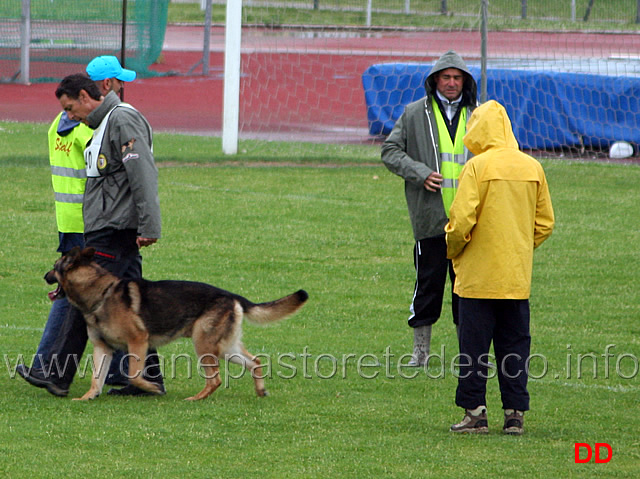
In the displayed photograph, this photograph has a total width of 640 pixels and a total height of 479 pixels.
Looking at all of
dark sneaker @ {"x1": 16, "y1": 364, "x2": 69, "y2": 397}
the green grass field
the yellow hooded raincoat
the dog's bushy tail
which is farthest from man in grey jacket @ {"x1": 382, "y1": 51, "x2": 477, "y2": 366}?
dark sneaker @ {"x1": 16, "y1": 364, "x2": 69, "y2": 397}

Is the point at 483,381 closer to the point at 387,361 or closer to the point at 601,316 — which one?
the point at 387,361

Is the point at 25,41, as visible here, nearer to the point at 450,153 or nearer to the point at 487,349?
the point at 450,153

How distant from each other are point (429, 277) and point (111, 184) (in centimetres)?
226

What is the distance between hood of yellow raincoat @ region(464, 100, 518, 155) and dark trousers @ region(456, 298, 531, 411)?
2.72 feet

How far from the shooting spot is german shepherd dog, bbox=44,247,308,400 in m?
6.28

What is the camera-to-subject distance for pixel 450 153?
721 centimetres

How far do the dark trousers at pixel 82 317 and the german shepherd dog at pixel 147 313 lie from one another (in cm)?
13

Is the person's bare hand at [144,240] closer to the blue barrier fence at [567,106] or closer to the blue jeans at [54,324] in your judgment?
the blue jeans at [54,324]

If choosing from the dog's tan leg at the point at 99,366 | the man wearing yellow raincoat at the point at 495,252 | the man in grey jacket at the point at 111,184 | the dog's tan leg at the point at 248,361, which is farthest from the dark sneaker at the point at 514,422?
the dog's tan leg at the point at 99,366

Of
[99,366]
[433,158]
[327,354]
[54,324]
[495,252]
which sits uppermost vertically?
[433,158]

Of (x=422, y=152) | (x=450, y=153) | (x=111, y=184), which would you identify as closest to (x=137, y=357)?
(x=111, y=184)

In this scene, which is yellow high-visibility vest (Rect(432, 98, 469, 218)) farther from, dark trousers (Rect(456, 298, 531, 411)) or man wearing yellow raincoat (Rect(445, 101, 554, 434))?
dark trousers (Rect(456, 298, 531, 411))

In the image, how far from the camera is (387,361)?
7535mm

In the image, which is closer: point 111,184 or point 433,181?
point 111,184
